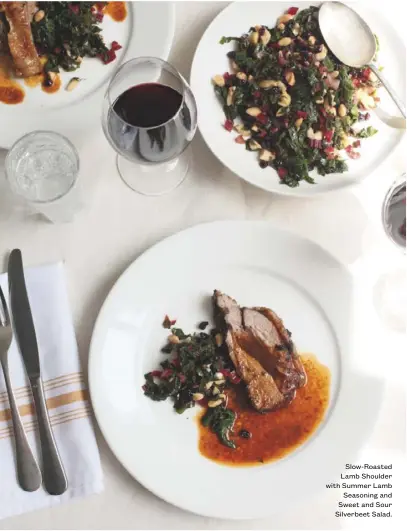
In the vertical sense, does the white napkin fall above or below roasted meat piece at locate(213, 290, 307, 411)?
below

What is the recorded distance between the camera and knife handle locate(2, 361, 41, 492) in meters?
1.87

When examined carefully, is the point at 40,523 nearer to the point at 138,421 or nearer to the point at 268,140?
the point at 138,421

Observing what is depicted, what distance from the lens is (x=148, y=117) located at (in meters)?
1.85

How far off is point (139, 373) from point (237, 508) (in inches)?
17.7

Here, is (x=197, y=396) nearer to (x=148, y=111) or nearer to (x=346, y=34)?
(x=148, y=111)

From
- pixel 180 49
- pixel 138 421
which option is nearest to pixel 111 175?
pixel 180 49

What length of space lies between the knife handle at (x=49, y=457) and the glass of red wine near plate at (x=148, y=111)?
72cm

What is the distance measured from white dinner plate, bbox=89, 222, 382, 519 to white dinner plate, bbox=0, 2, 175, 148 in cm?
46

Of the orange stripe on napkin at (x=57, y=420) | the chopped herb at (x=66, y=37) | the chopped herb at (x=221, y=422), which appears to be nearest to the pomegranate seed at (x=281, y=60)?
the chopped herb at (x=66, y=37)

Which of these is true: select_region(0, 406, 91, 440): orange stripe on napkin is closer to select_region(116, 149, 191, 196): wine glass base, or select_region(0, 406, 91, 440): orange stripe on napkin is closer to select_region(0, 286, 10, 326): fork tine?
select_region(0, 286, 10, 326): fork tine

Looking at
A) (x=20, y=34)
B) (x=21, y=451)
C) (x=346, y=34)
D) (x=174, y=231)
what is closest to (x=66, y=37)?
Result: (x=20, y=34)

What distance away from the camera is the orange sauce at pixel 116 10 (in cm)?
213

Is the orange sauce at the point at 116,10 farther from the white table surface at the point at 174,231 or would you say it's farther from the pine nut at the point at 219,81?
the pine nut at the point at 219,81

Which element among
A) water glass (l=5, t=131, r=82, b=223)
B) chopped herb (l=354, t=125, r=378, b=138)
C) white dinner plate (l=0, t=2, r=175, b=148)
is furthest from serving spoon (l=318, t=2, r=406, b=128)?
water glass (l=5, t=131, r=82, b=223)
